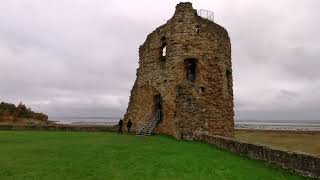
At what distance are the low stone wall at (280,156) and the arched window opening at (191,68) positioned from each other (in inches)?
248

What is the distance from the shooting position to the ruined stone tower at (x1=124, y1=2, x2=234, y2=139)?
19.4m

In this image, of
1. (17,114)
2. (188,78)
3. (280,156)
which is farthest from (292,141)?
(280,156)

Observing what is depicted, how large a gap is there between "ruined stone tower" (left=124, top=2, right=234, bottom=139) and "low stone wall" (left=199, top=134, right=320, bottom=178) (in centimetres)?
446

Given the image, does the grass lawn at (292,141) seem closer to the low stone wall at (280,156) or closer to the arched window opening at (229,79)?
the arched window opening at (229,79)

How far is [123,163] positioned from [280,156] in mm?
4579

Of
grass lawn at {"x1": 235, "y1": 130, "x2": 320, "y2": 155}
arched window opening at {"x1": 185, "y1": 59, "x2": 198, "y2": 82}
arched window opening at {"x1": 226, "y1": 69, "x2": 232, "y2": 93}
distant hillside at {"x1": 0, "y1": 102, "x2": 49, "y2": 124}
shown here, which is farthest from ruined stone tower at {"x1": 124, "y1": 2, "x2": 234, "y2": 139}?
distant hillside at {"x1": 0, "y1": 102, "x2": 49, "y2": 124}

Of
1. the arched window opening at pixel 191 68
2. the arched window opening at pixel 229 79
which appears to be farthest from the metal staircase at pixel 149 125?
the arched window opening at pixel 229 79

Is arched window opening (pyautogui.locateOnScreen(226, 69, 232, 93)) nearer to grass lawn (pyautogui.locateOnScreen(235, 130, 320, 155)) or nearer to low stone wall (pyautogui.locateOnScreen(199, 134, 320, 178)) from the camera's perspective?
grass lawn (pyautogui.locateOnScreen(235, 130, 320, 155))

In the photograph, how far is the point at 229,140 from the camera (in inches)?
573

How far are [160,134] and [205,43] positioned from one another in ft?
18.0

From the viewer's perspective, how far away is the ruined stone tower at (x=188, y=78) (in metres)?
19.4

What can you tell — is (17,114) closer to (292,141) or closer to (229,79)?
(229,79)

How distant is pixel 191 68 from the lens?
2138 centimetres

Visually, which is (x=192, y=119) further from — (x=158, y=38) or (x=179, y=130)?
(x=158, y=38)
